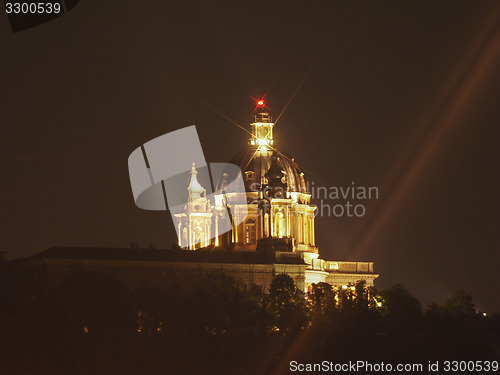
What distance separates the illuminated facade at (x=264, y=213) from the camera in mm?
147750

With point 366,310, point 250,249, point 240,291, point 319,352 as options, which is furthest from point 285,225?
point 319,352

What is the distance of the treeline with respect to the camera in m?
109

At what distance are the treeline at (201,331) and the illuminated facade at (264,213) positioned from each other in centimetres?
1787

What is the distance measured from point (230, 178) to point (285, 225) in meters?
5.97

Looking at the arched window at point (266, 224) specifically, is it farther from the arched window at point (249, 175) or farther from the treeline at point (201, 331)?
the treeline at point (201, 331)

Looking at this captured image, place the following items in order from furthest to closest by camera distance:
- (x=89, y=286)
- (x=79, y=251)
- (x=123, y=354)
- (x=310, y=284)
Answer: (x=310, y=284), (x=79, y=251), (x=89, y=286), (x=123, y=354)

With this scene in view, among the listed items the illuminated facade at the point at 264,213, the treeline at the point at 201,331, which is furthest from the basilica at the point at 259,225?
the treeline at the point at 201,331

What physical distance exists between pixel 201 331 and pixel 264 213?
34352 millimetres

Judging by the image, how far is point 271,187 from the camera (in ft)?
484

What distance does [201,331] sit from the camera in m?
115

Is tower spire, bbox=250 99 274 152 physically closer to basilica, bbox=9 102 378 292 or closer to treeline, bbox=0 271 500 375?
basilica, bbox=9 102 378 292

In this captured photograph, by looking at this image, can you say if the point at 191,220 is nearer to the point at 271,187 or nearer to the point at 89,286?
the point at 271,187

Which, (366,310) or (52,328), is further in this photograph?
(366,310)

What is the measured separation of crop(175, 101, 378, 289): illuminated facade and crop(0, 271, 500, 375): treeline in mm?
17871
